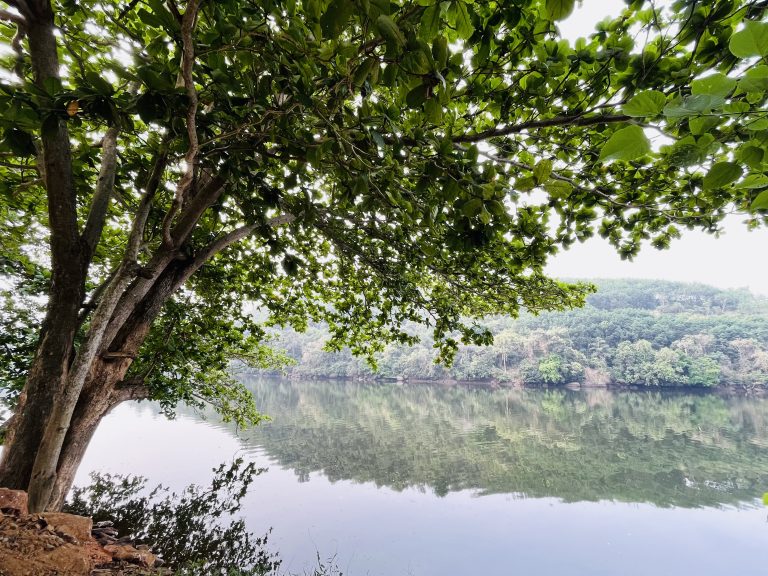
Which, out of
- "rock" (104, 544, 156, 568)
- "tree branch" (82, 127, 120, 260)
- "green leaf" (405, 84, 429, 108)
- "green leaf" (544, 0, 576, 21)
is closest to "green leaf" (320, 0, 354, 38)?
"green leaf" (405, 84, 429, 108)

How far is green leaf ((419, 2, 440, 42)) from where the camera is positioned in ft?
3.93

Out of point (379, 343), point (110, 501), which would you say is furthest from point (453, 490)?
point (110, 501)

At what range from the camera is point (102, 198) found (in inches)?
137

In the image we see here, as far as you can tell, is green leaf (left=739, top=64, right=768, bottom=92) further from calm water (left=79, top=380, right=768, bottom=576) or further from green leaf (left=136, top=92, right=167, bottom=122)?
calm water (left=79, top=380, right=768, bottom=576)

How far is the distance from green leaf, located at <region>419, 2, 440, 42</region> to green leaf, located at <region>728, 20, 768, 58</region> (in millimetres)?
845

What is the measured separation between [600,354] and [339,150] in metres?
62.3

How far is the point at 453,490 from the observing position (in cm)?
1384

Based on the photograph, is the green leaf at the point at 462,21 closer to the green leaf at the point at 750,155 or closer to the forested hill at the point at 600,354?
the green leaf at the point at 750,155

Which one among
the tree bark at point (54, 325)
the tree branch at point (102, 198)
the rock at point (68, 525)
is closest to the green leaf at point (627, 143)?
the tree bark at point (54, 325)

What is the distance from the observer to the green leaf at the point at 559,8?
1.11 m

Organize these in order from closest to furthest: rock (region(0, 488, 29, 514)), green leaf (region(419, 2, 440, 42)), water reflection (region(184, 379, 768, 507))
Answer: green leaf (region(419, 2, 440, 42)), rock (region(0, 488, 29, 514)), water reflection (region(184, 379, 768, 507))

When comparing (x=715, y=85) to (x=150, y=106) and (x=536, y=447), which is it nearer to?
(x=150, y=106)

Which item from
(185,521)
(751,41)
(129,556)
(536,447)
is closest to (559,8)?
(751,41)

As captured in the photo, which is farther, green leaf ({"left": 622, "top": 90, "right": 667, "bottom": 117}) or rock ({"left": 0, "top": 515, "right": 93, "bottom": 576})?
rock ({"left": 0, "top": 515, "right": 93, "bottom": 576})
